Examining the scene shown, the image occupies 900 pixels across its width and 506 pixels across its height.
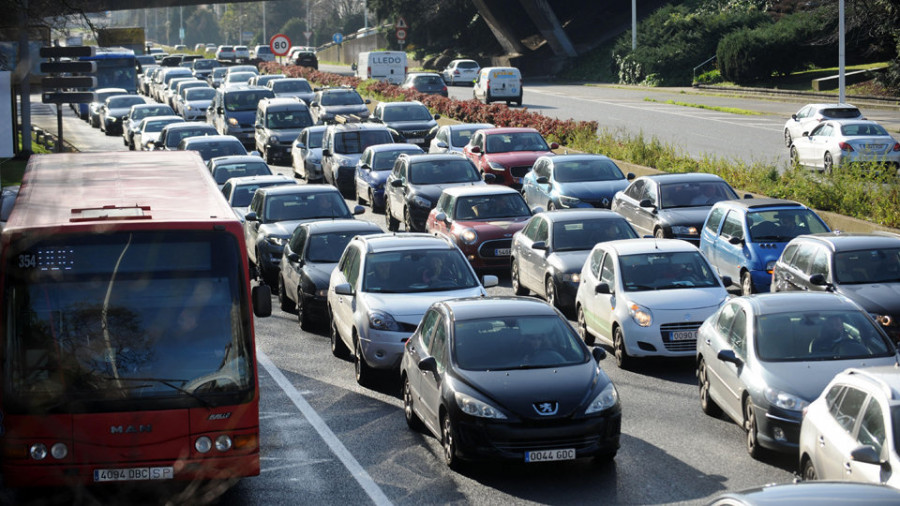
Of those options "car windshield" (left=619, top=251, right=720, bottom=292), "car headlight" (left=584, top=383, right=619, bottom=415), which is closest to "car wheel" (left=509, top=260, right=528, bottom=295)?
"car windshield" (left=619, top=251, right=720, bottom=292)

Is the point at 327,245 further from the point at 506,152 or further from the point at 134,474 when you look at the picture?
the point at 506,152

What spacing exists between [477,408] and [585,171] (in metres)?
16.3

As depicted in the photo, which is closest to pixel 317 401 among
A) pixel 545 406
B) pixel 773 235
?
pixel 545 406

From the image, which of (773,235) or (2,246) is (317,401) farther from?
(773,235)

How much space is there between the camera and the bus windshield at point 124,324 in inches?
376

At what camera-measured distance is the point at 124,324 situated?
967 centimetres

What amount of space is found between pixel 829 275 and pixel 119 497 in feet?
32.8

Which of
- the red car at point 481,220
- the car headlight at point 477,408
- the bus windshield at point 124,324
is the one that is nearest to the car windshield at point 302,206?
the red car at point 481,220

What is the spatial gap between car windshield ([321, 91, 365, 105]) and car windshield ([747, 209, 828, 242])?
27455mm

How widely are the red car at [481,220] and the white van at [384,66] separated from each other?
43715 mm

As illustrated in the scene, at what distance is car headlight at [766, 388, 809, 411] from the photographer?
37.7ft

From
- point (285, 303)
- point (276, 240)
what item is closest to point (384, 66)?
point (276, 240)

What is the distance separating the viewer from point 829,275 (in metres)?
16.4

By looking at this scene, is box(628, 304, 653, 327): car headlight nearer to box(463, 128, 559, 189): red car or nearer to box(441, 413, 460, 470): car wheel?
box(441, 413, 460, 470): car wheel
